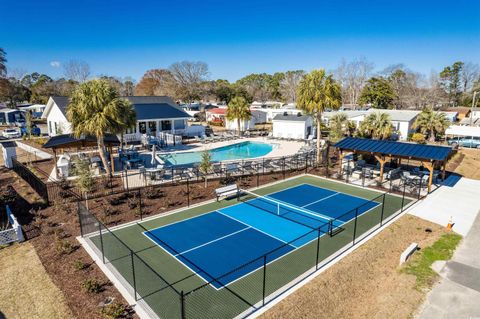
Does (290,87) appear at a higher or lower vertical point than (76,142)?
higher

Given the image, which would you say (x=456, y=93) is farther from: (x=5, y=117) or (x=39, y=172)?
(x=5, y=117)

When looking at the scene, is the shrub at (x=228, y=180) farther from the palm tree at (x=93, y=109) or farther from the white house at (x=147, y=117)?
the white house at (x=147, y=117)

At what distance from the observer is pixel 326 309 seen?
28.2ft

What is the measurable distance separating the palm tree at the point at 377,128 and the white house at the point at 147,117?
72.8 ft

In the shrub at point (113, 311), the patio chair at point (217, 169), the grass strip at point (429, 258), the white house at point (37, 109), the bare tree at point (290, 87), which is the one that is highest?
the bare tree at point (290, 87)

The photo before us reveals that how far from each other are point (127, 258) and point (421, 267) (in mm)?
10813

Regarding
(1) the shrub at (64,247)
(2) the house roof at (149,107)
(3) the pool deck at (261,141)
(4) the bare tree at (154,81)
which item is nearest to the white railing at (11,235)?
(1) the shrub at (64,247)

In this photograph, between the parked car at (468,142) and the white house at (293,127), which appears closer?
the parked car at (468,142)

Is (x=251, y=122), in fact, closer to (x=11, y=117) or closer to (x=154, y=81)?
(x=11, y=117)

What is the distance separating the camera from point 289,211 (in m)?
16.1

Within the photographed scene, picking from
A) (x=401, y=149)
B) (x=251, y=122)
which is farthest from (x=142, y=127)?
(x=401, y=149)

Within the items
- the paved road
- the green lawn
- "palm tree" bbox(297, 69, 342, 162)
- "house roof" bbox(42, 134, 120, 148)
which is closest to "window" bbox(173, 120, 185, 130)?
"house roof" bbox(42, 134, 120, 148)

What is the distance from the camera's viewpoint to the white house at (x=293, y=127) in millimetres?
41094

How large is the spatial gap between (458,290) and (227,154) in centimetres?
2576
